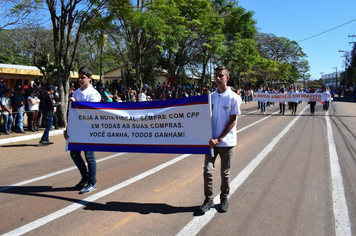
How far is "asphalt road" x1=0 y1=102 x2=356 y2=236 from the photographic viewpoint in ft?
12.6

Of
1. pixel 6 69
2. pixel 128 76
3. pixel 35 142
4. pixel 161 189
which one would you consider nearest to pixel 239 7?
pixel 128 76

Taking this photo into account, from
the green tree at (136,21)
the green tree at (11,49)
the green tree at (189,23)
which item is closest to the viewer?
the green tree at (136,21)

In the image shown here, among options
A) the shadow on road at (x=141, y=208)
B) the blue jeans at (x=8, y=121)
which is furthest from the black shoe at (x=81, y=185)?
the blue jeans at (x=8, y=121)

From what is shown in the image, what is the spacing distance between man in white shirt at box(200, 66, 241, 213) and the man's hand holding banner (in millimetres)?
128

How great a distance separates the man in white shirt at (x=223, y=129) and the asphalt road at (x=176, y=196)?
0.40m

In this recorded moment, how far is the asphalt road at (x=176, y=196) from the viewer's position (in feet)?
12.6

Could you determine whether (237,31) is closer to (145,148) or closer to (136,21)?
(136,21)

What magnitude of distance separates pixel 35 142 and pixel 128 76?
25.1 m

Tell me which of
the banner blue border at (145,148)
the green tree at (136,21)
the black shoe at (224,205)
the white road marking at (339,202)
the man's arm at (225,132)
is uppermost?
the green tree at (136,21)

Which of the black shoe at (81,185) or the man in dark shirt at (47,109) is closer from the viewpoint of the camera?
the black shoe at (81,185)

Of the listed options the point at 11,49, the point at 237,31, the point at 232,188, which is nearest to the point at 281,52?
the point at 237,31

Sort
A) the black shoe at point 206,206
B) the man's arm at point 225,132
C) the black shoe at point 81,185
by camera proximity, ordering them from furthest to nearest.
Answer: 1. the black shoe at point 81,185
2. the black shoe at point 206,206
3. the man's arm at point 225,132

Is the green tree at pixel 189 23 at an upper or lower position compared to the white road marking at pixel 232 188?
upper

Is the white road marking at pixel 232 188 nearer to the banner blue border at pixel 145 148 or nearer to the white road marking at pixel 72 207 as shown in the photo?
the banner blue border at pixel 145 148
